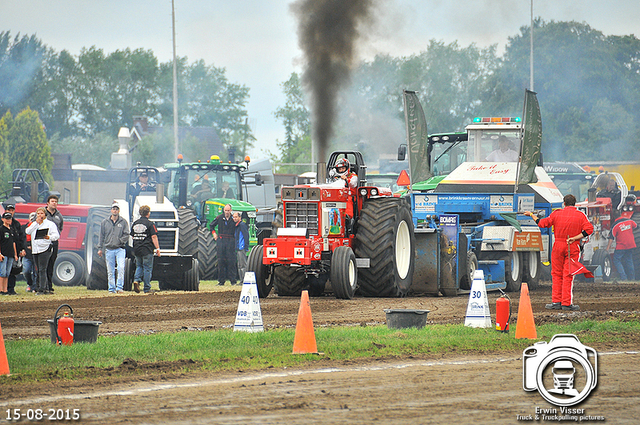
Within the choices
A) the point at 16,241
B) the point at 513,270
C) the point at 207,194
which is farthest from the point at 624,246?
the point at 16,241

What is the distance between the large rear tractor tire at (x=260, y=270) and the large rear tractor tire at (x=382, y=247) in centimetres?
172

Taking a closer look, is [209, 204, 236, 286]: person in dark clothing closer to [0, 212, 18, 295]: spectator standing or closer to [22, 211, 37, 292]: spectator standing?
[22, 211, 37, 292]: spectator standing

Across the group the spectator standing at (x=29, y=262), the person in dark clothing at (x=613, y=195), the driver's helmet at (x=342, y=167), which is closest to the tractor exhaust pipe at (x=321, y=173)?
the driver's helmet at (x=342, y=167)

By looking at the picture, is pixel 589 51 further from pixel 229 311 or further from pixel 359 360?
pixel 359 360

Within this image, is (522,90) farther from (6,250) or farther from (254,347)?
(254,347)

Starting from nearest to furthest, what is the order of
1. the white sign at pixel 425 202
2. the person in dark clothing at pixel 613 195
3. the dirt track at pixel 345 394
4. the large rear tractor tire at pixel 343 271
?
the dirt track at pixel 345 394, the large rear tractor tire at pixel 343 271, the white sign at pixel 425 202, the person in dark clothing at pixel 613 195

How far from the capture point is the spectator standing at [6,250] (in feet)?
58.2

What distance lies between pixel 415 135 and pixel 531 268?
4.21 meters

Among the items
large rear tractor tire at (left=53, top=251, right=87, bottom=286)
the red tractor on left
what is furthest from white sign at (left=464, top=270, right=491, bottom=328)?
large rear tractor tire at (left=53, top=251, right=87, bottom=286)

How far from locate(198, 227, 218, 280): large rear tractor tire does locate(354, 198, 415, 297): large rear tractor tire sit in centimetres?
623

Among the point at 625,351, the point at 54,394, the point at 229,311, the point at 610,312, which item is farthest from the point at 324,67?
the point at 54,394

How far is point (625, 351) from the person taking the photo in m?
9.55

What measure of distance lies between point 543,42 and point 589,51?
12.3 feet

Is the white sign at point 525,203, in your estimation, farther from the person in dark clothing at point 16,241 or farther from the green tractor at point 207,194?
the person in dark clothing at point 16,241
